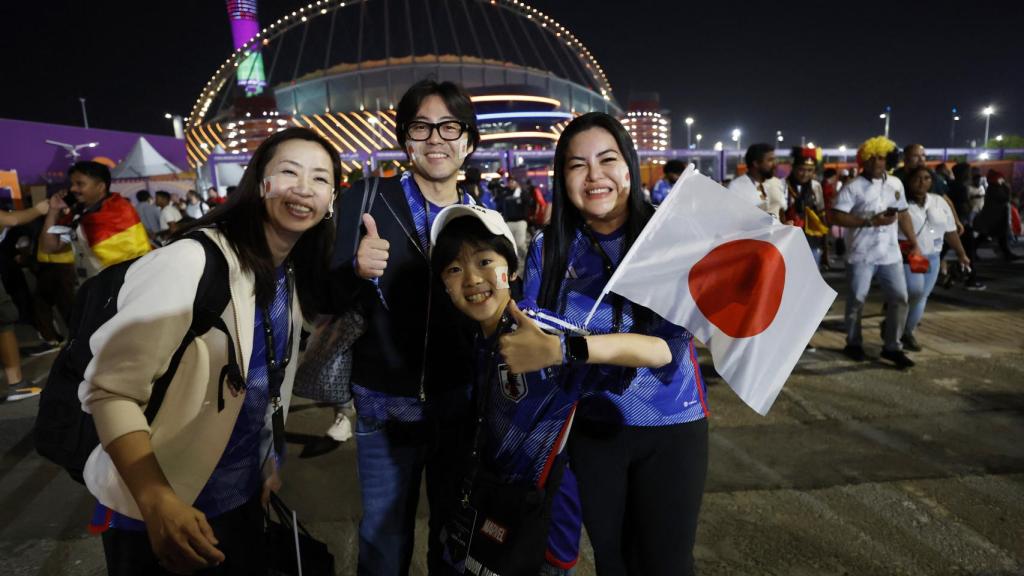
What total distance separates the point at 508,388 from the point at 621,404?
1.18 ft

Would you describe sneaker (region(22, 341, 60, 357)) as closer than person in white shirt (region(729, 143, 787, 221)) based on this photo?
No

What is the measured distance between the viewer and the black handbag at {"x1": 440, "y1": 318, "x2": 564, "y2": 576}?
147cm

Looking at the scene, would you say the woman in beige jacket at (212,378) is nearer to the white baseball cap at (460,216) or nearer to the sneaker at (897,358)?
the white baseball cap at (460,216)

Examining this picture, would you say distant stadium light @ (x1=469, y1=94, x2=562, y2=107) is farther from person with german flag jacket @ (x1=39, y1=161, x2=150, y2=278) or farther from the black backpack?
the black backpack

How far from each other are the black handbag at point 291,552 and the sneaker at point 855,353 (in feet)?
18.2

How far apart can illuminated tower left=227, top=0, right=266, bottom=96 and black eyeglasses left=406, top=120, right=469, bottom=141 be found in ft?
382

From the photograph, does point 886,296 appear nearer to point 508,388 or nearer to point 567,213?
point 567,213

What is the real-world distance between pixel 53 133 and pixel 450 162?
25.0m

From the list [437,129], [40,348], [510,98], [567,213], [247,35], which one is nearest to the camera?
[567,213]

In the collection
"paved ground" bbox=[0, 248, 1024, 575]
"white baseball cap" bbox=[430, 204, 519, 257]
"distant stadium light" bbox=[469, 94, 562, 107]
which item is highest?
"distant stadium light" bbox=[469, 94, 562, 107]

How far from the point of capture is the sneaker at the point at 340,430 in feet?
13.2

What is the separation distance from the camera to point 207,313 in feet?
4.39

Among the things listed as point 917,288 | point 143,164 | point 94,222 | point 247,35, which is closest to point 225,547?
point 94,222

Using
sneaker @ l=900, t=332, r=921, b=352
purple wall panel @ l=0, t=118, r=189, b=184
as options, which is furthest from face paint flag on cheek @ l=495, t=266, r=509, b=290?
purple wall panel @ l=0, t=118, r=189, b=184
